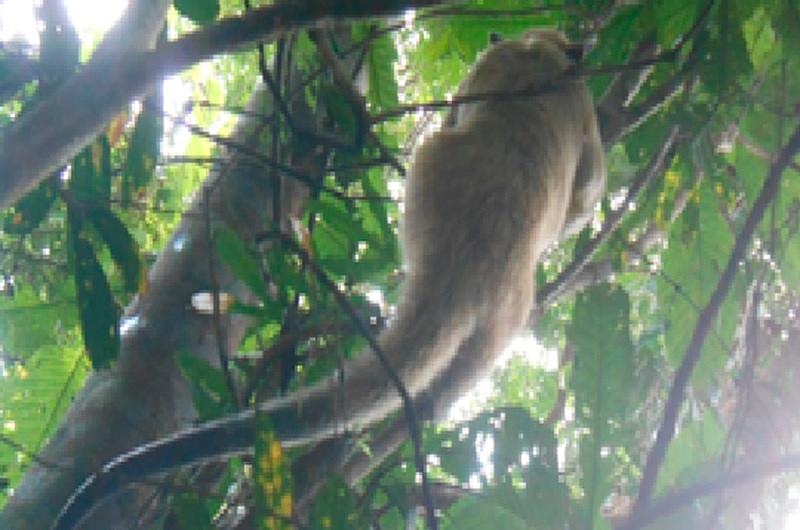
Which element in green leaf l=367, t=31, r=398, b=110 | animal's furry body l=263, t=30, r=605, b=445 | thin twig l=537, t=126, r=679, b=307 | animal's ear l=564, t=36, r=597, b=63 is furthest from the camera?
animal's ear l=564, t=36, r=597, b=63

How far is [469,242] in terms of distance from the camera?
2.30m

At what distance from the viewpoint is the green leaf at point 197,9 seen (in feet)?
6.08

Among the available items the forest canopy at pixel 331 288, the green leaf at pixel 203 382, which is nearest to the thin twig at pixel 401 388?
the forest canopy at pixel 331 288

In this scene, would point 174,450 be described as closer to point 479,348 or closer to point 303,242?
point 303,242

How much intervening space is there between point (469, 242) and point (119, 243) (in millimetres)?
883

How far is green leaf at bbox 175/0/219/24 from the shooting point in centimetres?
185

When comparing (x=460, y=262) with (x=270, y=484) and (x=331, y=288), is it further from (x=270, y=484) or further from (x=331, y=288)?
(x=270, y=484)

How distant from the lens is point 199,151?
11.0ft

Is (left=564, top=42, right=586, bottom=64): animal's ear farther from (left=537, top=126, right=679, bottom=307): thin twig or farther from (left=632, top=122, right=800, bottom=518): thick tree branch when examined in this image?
(left=632, top=122, right=800, bottom=518): thick tree branch

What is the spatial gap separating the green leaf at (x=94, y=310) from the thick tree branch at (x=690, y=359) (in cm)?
100

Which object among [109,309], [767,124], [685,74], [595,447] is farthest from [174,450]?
[767,124]

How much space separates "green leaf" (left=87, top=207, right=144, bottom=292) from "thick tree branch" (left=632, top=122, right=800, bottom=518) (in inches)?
40.3

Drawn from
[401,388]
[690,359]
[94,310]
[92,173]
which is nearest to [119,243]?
[94,310]

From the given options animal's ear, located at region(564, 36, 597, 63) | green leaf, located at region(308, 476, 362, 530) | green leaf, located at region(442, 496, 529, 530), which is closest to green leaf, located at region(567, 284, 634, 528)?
green leaf, located at region(442, 496, 529, 530)
